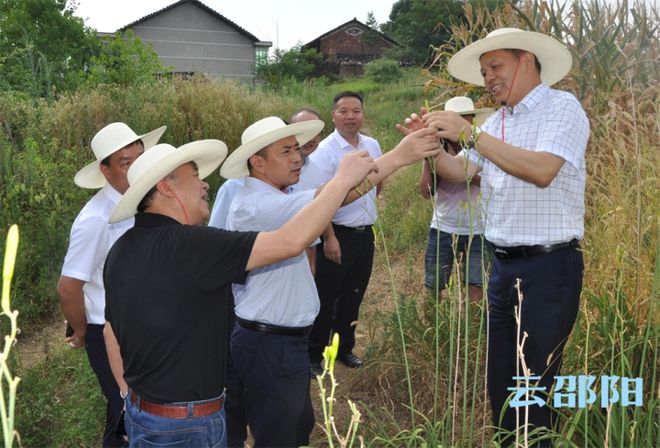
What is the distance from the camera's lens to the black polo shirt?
2252 millimetres

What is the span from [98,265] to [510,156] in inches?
75.7

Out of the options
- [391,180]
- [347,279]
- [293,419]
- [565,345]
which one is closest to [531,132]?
[565,345]

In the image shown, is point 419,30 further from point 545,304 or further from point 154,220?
point 154,220

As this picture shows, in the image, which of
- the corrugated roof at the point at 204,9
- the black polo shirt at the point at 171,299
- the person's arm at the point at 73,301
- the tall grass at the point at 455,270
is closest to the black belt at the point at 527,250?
the tall grass at the point at 455,270

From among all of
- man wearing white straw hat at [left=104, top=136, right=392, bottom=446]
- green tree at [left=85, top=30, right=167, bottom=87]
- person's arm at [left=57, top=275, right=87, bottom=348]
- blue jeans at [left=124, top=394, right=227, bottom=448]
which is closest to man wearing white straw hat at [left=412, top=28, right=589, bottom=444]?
man wearing white straw hat at [left=104, top=136, right=392, bottom=446]

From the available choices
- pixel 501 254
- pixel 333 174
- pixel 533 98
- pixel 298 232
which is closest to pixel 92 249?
pixel 298 232

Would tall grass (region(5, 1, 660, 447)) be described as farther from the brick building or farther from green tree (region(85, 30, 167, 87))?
the brick building

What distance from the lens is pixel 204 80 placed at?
11219mm

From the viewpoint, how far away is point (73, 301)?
125 inches

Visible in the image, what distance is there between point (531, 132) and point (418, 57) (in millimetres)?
46265

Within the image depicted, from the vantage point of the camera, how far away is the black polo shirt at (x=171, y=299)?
225 centimetres

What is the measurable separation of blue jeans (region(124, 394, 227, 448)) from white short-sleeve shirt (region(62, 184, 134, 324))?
3.14ft

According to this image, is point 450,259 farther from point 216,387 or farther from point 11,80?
point 11,80

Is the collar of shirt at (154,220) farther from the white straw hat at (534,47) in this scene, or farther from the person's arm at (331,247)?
the person's arm at (331,247)
